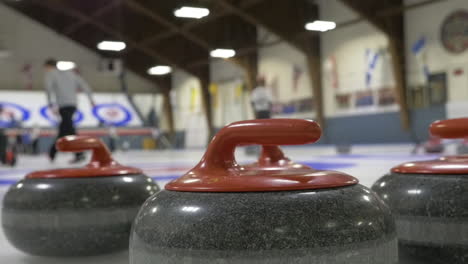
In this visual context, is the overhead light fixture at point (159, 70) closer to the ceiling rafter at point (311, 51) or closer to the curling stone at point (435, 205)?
the ceiling rafter at point (311, 51)

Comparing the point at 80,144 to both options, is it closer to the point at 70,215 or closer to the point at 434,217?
the point at 70,215

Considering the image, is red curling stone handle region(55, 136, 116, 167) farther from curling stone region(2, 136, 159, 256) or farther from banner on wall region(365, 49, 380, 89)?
banner on wall region(365, 49, 380, 89)

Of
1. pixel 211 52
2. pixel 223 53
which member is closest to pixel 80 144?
pixel 223 53

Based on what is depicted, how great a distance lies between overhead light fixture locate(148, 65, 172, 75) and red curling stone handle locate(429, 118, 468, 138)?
18102mm

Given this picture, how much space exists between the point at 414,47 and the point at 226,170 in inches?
469

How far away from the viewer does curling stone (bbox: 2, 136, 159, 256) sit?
1130 mm

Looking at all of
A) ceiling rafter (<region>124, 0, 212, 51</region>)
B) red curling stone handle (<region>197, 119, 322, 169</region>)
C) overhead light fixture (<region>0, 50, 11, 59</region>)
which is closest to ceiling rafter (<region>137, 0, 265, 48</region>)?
ceiling rafter (<region>124, 0, 212, 51</region>)

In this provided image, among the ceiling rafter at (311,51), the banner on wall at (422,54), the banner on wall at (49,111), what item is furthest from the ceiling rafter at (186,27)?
the banner on wall at (422,54)

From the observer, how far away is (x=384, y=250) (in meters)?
0.69

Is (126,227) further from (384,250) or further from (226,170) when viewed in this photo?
(384,250)

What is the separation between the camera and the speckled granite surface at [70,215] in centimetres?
113

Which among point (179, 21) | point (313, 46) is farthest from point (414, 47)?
point (179, 21)

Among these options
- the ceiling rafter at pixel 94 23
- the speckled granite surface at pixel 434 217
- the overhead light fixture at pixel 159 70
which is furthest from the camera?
the overhead light fixture at pixel 159 70

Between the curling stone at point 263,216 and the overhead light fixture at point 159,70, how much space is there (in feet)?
60.3
